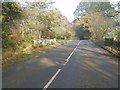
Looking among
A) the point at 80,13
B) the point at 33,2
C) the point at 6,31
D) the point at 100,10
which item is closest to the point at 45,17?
the point at 33,2

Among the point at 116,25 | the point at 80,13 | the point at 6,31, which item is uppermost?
the point at 80,13

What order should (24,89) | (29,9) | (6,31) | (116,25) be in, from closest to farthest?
(24,89) → (6,31) → (29,9) → (116,25)

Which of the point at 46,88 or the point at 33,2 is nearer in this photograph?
the point at 46,88

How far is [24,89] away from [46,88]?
877 mm

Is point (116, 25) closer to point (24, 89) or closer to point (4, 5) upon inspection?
point (4, 5)

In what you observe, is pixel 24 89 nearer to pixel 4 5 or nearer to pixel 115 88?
pixel 115 88

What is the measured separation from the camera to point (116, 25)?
107 ft

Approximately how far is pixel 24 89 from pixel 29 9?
17.3 m

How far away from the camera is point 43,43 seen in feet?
88.1

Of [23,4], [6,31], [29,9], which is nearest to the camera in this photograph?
[6,31]

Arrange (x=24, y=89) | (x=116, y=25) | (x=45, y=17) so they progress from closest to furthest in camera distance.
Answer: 1. (x=24, y=89)
2. (x=45, y=17)
3. (x=116, y=25)

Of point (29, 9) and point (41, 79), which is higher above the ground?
point (29, 9)

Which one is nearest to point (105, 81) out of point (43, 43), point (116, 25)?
point (43, 43)

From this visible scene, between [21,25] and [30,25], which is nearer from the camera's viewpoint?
[21,25]
